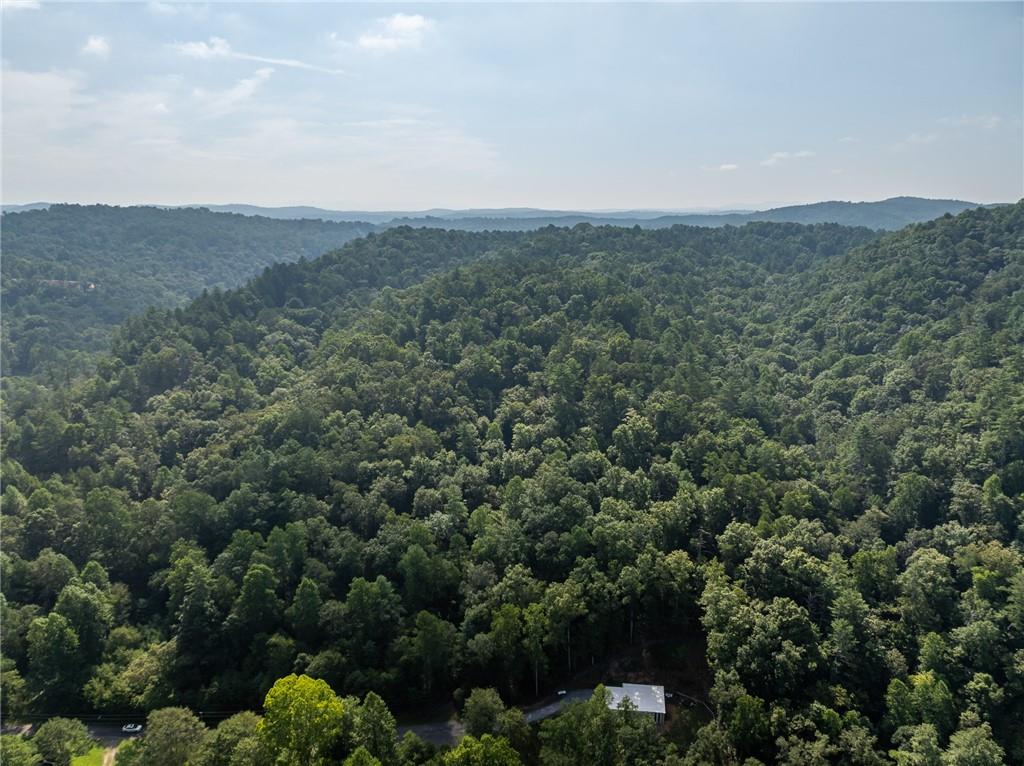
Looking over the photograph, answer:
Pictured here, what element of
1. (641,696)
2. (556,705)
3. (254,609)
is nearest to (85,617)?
(254,609)

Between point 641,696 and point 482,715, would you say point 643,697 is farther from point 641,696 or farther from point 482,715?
point 482,715

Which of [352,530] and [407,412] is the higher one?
[407,412]

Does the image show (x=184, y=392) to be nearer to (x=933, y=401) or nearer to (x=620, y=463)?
(x=620, y=463)

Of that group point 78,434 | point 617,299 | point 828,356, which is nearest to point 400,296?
point 617,299

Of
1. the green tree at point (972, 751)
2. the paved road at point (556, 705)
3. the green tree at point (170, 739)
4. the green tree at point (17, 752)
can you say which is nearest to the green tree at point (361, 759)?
the green tree at point (170, 739)

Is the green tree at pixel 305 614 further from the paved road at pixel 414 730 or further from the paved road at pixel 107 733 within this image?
the paved road at pixel 107 733

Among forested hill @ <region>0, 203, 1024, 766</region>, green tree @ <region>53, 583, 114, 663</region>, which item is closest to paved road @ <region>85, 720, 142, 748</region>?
forested hill @ <region>0, 203, 1024, 766</region>

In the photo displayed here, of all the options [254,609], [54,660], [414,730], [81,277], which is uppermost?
[81,277]
